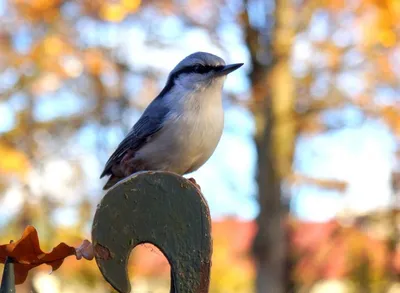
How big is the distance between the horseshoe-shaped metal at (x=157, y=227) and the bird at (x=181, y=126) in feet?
2.30

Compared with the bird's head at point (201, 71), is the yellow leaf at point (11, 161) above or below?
below

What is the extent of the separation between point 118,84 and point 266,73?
2.45 metres

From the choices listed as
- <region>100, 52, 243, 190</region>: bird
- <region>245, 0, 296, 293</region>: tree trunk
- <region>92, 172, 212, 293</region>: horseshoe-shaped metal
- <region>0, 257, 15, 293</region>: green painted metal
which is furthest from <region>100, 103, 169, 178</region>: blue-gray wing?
<region>245, 0, 296, 293</region>: tree trunk

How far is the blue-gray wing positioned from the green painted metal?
1.03 meters

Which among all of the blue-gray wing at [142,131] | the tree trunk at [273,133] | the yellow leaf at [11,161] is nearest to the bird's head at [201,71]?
the blue-gray wing at [142,131]

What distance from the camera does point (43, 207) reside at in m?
9.00

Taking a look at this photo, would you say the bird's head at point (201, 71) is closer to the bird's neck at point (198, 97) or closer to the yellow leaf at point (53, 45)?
the bird's neck at point (198, 97)

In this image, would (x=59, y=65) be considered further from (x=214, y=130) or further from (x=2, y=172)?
(x=214, y=130)

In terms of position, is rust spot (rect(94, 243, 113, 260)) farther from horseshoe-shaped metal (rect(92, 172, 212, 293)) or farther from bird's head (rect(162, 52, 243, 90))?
bird's head (rect(162, 52, 243, 90))

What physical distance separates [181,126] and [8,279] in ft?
3.25

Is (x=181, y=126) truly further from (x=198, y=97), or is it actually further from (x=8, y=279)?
(x=8, y=279)

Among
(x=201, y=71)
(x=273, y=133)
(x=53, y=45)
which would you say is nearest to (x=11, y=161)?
(x=53, y=45)

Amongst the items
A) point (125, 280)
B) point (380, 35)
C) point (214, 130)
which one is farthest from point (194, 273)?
point (380, 35)

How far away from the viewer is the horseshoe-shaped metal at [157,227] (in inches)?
47.9
